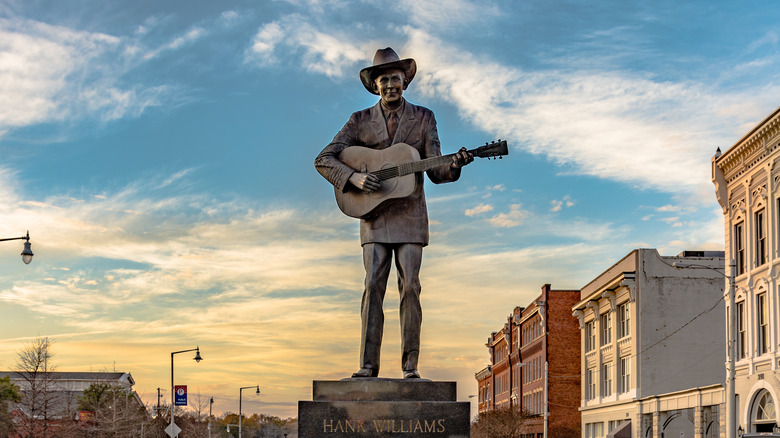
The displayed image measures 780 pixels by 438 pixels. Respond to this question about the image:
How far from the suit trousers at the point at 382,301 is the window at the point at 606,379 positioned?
55728 millimetres

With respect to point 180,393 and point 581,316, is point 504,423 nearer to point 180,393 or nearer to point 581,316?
point 581,316

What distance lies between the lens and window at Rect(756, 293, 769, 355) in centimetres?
4072

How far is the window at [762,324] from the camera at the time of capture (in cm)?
4072

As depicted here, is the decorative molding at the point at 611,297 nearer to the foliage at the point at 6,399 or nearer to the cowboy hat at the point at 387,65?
the foliage at the point at 6,399

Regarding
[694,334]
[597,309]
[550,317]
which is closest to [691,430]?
[694,334]

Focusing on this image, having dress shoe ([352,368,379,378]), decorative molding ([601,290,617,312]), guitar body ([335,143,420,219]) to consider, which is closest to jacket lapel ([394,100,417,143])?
guitar body ([335,143,420,219])

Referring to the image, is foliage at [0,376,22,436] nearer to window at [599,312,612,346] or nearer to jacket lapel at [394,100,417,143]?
window at [599,312,612,346]

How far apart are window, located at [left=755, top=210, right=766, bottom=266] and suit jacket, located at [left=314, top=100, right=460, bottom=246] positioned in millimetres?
33636

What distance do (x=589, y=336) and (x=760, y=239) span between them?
29.2 metres

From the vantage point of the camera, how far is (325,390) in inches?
429

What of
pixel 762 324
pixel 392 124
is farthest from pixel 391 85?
pixel 762 324

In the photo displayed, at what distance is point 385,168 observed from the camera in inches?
453

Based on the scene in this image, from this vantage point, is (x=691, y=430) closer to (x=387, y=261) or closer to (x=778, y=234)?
(x=778, y=234)

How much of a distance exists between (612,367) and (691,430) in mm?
11309
